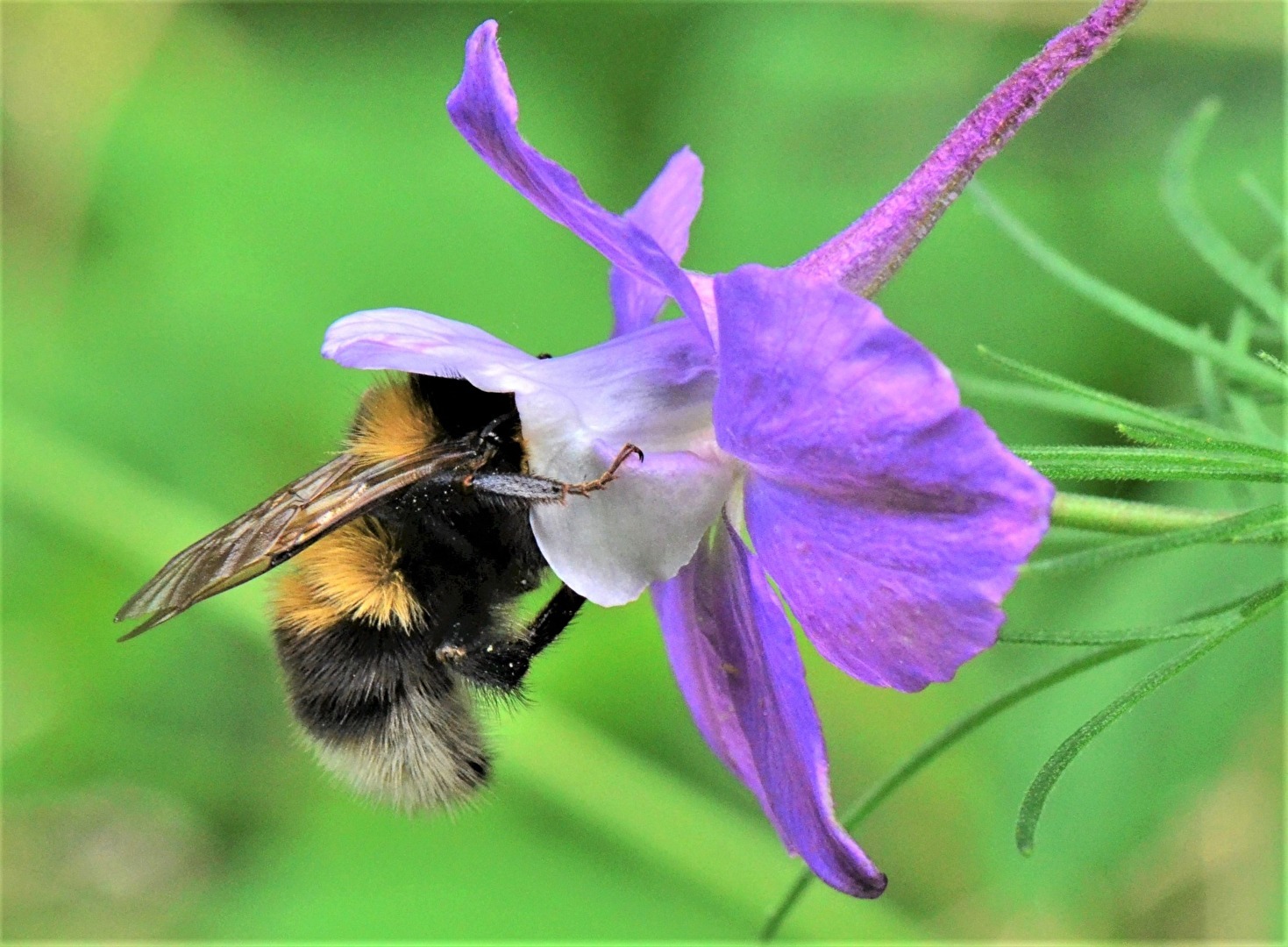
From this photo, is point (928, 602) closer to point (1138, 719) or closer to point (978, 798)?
point (1138, 719)

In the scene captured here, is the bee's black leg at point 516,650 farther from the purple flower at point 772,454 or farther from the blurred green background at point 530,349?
the blurred green background at point 530,349

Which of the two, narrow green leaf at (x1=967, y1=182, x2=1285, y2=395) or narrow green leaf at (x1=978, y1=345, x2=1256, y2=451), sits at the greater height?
narrow green leaf at (x1=967, y1=182, x2=1285, y2=395)

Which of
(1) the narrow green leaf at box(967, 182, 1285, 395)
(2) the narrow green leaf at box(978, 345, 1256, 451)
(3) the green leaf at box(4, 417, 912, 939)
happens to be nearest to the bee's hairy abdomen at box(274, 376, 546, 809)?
(2) the narrow green leaf at box(978, 345, 1256, 451)

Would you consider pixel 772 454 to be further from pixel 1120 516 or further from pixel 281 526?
pixel 281 526

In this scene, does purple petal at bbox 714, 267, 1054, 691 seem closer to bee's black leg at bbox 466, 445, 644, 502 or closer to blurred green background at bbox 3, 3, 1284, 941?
bee's black leg at bbox 466, 445, 644, 502

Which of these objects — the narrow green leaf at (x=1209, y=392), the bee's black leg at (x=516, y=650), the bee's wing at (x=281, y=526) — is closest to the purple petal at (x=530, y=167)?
the bee's wing at (x=281, y=526)

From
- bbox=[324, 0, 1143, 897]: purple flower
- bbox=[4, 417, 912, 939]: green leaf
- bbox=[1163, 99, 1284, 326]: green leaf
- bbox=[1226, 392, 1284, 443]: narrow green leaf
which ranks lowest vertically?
bbox=[4, 417, 912, 939]: green leaf

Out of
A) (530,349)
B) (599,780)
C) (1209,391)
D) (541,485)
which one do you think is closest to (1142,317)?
(1209,391)

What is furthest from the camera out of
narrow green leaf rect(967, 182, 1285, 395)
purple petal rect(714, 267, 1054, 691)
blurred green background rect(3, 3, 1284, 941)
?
blurred green background rect(3, 3, 1284, 941)
